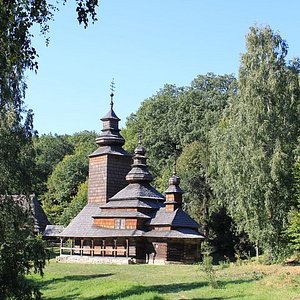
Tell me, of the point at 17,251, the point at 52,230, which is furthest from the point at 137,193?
the point at 17,251

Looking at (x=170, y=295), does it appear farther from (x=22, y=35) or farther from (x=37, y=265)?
(x=22, y=35)

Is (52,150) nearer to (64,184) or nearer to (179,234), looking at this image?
(64,184)

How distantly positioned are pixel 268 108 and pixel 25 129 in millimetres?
14526

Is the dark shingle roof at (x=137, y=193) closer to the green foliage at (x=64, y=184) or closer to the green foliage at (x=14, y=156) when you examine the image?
the green foliage at (x=14, y=156)

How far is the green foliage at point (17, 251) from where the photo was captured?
16422 millimetres

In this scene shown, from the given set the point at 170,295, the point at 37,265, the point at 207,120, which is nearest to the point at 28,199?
the point at 37,265

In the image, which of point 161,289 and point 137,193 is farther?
point 137,193

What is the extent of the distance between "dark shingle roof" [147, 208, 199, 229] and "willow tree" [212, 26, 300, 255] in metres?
4.46

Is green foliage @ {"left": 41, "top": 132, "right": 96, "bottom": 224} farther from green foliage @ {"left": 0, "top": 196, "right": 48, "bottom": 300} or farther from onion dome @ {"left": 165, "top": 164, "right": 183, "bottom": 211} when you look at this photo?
green foliage @ {"left": 0, "top": 196, "right": 48, "bottom": 300}

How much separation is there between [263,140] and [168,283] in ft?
33.2

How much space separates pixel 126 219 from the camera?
1391 inches

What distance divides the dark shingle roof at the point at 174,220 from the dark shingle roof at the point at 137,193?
1.97 metres

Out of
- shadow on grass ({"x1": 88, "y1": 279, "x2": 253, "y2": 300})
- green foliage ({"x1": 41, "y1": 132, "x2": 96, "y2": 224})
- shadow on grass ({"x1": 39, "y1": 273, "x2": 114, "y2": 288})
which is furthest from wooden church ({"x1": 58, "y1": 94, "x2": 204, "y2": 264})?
green foliage ({"x1": 41, "y1": 132, "x2": 96, "y2": 224})

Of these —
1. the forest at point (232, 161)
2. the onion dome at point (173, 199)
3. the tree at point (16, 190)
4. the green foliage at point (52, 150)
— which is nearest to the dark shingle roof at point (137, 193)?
the onion dome at point (173, 199)
